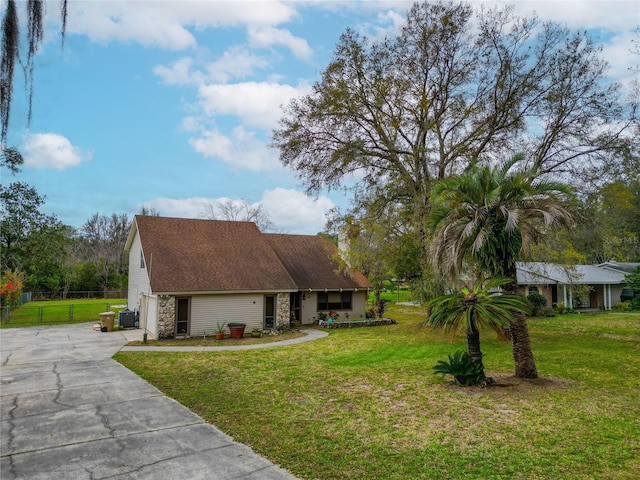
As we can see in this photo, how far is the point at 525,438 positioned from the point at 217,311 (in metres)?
14.8

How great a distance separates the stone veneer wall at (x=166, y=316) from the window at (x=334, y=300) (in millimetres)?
8961

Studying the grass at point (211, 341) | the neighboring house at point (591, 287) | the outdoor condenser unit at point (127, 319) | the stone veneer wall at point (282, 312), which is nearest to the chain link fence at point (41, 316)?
the outdoor condenser unit at point (127, 319)

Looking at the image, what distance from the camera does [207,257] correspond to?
2019 cm

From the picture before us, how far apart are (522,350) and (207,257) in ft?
49.0

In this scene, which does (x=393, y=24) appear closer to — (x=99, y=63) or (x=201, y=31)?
(x=201, y=31)

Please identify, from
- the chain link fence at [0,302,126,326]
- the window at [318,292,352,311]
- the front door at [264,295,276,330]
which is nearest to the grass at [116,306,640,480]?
the front door at [264,295,276,330]

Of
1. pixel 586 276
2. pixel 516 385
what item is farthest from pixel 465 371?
pixel 586 276

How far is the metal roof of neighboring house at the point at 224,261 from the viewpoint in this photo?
18.6m

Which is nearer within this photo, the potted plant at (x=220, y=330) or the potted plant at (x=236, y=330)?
the potted plant at (x=220, y=330)

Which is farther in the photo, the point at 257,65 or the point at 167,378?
the point at 257,65

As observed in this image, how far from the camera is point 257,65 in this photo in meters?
14.8

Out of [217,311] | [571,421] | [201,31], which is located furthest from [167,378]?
[201,31]

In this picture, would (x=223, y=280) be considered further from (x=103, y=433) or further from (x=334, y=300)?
(x=103, y=433)

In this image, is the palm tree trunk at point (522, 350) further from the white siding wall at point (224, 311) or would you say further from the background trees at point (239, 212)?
the background trees at point (239, 212)
